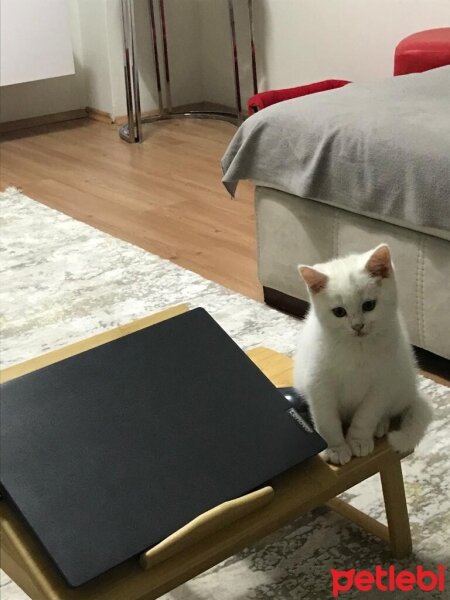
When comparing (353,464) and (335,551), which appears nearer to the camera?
(353,464)

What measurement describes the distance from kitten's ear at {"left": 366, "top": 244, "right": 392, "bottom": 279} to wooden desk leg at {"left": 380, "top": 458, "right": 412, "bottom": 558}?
0.31 meters

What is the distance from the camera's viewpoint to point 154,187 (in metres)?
3.54

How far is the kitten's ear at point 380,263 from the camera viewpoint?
124 cm

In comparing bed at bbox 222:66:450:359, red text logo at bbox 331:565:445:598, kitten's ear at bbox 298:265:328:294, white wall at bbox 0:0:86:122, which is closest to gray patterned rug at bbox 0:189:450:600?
red text logo at bbox 331:565:445:598

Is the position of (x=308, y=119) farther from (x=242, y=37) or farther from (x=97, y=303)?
(x=242, y=37)

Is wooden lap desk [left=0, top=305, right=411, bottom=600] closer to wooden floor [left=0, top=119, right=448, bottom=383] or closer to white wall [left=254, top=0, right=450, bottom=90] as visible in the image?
wooden floor [left=0, top=119, right=448, bottom=383]

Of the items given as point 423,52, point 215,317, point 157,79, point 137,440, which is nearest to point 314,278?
point 137,440

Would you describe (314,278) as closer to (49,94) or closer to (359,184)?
(359,184)

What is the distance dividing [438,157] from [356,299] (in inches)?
27.2

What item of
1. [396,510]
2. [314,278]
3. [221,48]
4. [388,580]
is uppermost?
[221,48]

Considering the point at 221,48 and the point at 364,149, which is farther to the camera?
the point at 221,48

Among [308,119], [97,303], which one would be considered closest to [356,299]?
[308,119]

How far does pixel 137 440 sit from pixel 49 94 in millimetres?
3939

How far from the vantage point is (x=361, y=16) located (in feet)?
12.3
